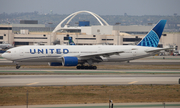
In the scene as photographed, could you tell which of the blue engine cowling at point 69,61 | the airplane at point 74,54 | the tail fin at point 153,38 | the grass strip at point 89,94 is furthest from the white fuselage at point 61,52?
the grass strip at point 89,94

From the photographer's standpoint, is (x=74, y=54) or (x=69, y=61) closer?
(x=69, y=61)

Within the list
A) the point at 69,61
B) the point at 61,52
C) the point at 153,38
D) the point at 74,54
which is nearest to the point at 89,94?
the point at 69,61

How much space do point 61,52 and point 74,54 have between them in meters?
2.37

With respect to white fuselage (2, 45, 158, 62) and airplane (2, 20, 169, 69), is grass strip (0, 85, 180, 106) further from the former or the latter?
white fuselage (2, 45, 158, 62)

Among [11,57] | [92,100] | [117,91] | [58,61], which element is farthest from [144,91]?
[11,57]

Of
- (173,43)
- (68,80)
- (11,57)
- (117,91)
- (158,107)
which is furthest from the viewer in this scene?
(173,43)

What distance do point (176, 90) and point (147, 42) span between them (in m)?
27.1

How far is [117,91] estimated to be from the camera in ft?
90.3

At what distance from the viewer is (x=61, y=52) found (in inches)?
1933

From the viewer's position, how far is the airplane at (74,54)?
47781 mm

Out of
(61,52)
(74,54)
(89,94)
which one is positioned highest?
(61,52)

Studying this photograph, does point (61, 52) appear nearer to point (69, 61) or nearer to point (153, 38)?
point (69, 61)

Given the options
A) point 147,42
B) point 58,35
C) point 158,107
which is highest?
point 58,35

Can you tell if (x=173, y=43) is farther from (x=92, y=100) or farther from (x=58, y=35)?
(x=92, y=100)
